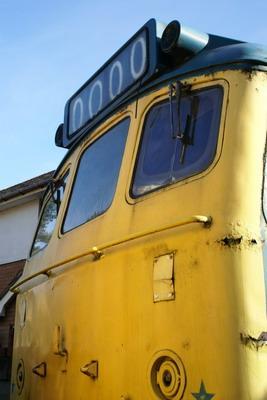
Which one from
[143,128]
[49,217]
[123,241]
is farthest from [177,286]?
[49,217]

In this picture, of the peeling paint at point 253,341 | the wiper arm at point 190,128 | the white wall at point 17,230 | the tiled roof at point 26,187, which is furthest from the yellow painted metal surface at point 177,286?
the white wall at point 17,230

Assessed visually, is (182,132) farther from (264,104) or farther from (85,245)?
(85,245)

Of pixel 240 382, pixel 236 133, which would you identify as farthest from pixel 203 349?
pixel 236 133

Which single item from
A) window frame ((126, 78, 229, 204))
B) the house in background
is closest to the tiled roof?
the house in background

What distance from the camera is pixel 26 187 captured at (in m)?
12.4

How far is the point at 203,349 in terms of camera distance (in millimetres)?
2418

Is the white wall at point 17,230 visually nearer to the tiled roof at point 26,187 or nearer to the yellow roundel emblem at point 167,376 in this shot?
the tiled roof at point 26,187

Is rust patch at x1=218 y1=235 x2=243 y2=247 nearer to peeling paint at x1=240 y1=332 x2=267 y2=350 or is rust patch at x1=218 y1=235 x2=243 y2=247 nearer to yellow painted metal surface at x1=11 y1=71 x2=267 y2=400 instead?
yellow painted metal surface at x1=11 y1=71 x2=267 y2=400

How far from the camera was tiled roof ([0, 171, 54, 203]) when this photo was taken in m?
12.0

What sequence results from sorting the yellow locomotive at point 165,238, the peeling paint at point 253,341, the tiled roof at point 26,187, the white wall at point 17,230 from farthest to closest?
the white wall at point 17,230 → the tiled roof at point 26,187 → the yellow locomotive at point 165,238 → the peeling paint at point 253,341

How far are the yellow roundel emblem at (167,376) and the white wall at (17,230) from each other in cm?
1014

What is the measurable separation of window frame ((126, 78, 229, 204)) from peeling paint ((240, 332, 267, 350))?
0.80 metres

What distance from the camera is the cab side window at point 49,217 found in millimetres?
4613

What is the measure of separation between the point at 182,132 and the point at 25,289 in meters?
2.21
